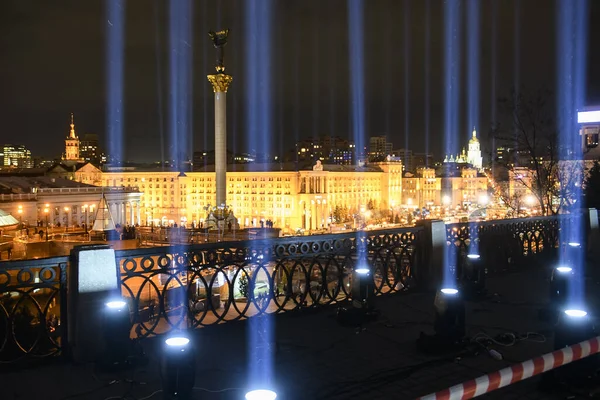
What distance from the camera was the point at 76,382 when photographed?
19.1 ft

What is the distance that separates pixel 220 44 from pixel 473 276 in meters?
43.8

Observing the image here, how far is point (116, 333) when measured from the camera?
618 cm

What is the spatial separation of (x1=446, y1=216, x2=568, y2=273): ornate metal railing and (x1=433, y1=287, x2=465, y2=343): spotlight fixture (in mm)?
3941

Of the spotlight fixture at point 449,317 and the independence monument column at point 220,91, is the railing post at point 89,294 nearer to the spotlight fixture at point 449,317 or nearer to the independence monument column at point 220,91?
the spotlight fixture at point 449,317

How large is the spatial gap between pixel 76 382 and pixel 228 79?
154ft

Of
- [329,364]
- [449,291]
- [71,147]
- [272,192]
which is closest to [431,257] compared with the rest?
[449,291]

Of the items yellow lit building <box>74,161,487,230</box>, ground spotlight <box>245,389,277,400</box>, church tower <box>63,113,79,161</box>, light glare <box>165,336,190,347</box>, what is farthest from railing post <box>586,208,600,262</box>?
church tower <box>63,113,79,161</box>

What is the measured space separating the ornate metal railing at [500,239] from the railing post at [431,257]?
2.12 feet

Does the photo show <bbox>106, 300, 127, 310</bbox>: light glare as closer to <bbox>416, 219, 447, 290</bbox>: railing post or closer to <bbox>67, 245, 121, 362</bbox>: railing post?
<bbox>67, 245, 121, 362</bbox>: railing post

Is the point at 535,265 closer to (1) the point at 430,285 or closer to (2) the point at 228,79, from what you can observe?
(1) the point at 430,285

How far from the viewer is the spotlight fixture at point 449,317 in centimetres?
675

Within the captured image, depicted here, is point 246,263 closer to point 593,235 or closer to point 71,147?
point 593,235

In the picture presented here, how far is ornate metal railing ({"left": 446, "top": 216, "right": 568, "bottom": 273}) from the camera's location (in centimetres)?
1129

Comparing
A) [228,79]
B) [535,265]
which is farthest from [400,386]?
[228,79]
